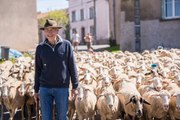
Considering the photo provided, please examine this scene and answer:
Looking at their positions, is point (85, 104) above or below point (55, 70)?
below

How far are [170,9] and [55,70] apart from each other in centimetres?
2335

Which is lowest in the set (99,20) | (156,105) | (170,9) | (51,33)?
(156,105)

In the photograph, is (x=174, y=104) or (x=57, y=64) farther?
(x=174, y=104)

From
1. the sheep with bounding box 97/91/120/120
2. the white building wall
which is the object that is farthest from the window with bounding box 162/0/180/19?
the white building wall

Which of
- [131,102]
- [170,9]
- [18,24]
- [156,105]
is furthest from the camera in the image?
[18,24]

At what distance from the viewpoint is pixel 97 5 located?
56.8 m

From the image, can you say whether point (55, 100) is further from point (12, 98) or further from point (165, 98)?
point (12, 98)

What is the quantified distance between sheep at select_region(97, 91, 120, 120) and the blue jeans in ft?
8.59

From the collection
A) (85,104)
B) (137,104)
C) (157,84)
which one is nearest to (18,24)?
(157,84)

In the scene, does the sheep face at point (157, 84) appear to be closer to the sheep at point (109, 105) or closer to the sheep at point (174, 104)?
the sheep at point (174, 104)

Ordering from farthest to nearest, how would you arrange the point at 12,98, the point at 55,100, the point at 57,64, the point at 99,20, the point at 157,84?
the point at 99,20, the point at 12,98, the point at 157,84, the point at 55,100, the point at 57,64

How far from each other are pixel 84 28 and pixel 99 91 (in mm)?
53361

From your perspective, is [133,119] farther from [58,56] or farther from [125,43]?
[125,43]

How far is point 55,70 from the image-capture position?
6715mm
